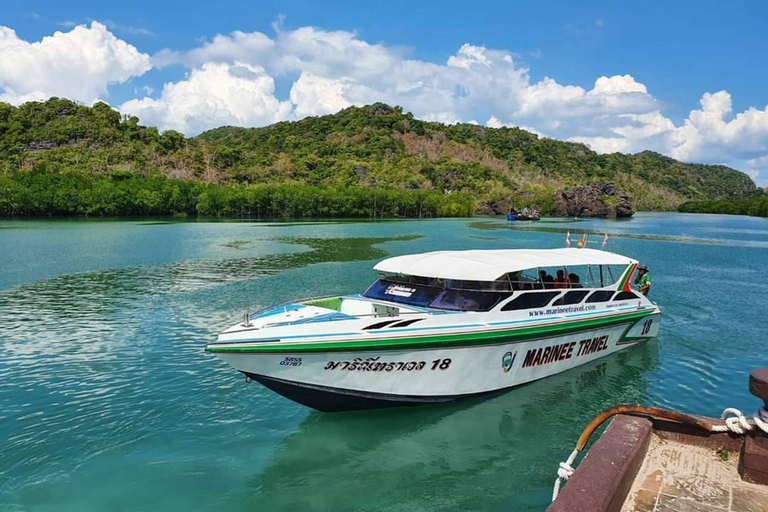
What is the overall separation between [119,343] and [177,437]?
7.96m

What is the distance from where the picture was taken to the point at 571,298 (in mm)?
13953

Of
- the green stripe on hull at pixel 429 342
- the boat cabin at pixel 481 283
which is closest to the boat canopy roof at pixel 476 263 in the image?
the boat cabin at pixel 481 283

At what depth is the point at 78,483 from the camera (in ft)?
29.7

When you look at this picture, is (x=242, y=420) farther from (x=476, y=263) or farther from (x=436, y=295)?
(x=476, y=263)

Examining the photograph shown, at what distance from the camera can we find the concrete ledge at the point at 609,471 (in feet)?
15.5

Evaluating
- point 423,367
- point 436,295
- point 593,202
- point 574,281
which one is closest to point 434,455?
point 423,367

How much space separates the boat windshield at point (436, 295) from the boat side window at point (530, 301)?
0.27 metres

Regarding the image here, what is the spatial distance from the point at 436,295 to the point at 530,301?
2427mm

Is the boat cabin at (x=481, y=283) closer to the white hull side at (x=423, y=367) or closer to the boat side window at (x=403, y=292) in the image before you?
the boat side window at (x=403, y=292)

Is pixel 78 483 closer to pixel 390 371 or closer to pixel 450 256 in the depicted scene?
pixel 390 371

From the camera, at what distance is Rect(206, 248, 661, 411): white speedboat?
10.0 m

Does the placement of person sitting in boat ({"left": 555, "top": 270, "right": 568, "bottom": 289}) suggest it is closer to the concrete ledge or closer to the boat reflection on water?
the boat reflection on water

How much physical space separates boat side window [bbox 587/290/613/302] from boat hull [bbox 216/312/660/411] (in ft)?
6.64

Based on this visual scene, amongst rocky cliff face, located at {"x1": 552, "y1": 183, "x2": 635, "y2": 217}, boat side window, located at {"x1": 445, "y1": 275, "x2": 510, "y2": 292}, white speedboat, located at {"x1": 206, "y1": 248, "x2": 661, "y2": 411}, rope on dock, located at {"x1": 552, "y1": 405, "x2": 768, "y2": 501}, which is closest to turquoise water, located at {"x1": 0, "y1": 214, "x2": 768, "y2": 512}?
white speedboat, located at {"x1": 206, "y1": 248, "x2": 661, "y2": 411}
